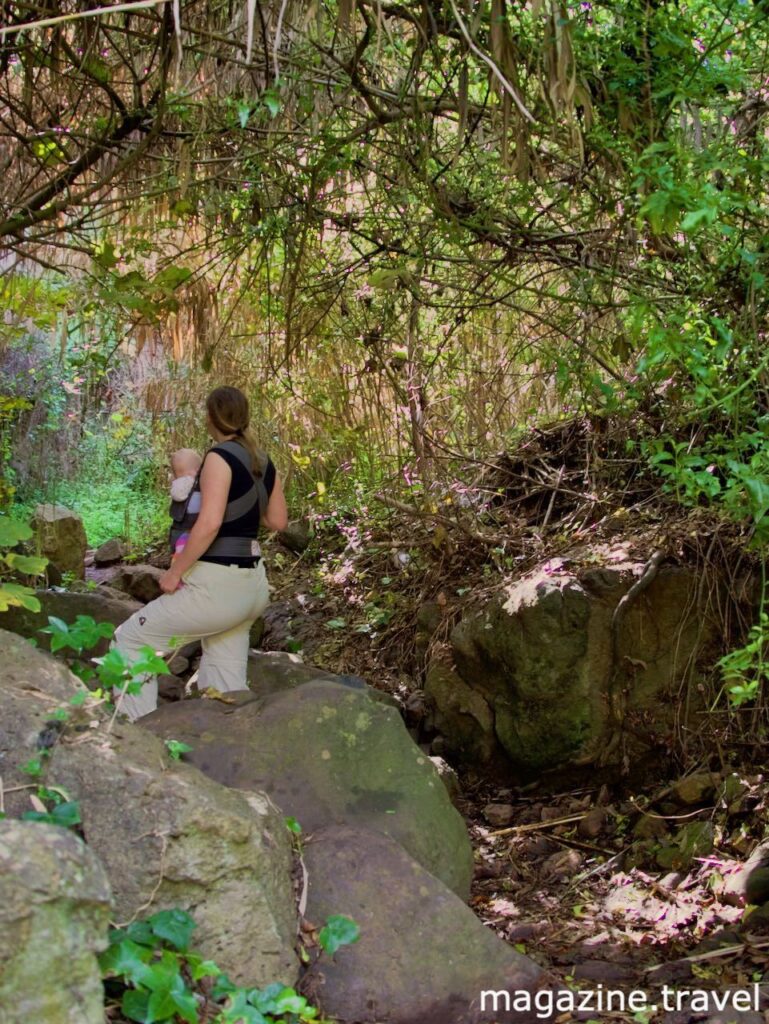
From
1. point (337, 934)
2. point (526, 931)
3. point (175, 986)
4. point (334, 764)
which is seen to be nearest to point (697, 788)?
point (526, 931)

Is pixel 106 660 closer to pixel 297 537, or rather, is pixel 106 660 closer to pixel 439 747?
pixel 439 747

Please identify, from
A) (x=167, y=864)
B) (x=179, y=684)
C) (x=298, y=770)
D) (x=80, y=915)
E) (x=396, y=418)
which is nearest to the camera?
(x=80, y=915)

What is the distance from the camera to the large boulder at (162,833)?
241 cm

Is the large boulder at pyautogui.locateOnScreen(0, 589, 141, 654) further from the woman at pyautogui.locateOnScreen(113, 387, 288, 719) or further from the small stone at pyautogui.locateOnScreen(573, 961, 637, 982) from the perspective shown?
the small stone at pyautogui.locateOnScreen(573, 961, 637, 982)

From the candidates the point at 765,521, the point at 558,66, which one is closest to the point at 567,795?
the point at 765,521

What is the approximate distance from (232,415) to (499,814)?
2.22 meters

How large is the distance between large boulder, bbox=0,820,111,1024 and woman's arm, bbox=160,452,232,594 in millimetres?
2288

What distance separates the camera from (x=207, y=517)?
167 inches

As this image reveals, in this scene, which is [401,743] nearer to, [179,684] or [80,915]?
[80,915]

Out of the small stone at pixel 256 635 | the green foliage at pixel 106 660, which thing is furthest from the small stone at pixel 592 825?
the small stone at pixel 256 635

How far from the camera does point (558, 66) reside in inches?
121

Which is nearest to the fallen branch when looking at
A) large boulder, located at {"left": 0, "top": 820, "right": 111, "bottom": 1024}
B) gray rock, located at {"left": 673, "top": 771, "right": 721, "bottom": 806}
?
gray rock, located at {"left": 673, "top": 771, "right": 721, "bottom": 806}

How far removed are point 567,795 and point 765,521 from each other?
235 cm

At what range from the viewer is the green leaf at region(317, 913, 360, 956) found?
101 inches
